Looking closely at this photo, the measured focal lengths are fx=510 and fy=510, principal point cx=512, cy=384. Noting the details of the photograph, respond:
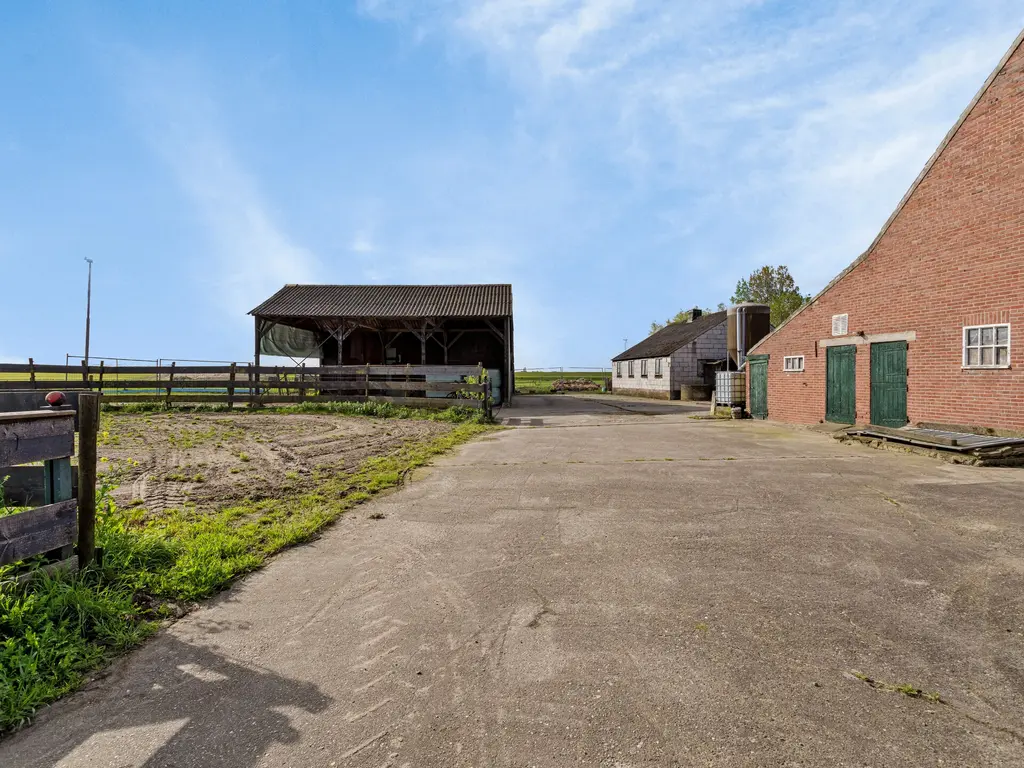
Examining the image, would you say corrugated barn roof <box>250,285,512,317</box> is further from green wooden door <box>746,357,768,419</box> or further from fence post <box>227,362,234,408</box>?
green wooden door <box>746,357,768,419</box>

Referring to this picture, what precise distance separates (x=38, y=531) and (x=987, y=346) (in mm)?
14157

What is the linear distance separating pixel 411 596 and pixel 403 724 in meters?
1.30

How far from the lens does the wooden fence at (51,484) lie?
10.0ft

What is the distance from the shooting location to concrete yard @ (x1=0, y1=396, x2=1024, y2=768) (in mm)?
2102

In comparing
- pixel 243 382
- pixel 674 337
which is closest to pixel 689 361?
pixel 674 337

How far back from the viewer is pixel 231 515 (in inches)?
204

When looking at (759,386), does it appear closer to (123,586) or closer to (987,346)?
(987,346)

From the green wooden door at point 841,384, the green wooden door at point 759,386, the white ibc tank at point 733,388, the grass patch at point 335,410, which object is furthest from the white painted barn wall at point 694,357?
the grass patch at point 335,410

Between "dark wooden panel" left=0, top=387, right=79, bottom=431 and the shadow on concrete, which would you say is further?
the shadow on concrete

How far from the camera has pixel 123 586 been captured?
136 inches

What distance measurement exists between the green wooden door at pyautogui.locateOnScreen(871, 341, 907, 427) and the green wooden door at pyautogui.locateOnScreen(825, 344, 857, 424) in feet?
1.85

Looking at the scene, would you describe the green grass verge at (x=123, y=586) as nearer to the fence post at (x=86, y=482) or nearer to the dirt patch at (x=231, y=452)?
the fence post at (x=86, y=482)

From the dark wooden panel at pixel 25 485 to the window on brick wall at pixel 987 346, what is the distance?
14.1 metres

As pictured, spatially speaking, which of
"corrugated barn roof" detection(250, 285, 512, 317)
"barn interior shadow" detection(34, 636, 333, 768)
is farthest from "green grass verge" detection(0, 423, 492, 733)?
"corrugated barn roof" detection(250, 285, 512, 317)
